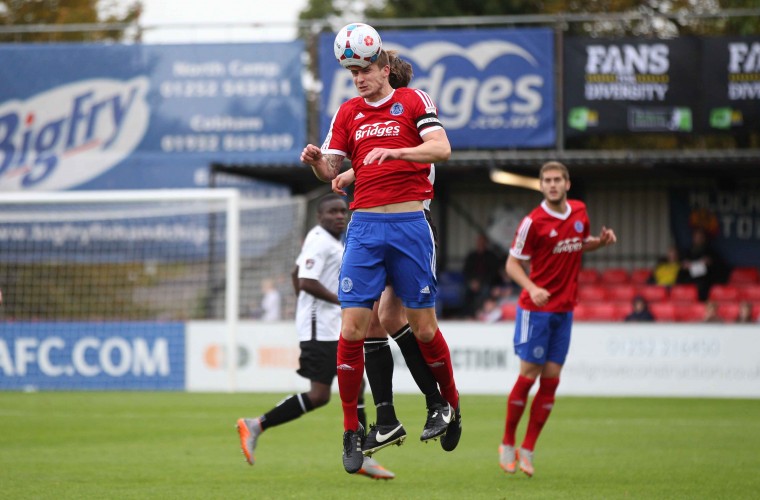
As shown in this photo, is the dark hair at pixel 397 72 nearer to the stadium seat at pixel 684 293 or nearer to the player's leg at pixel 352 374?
the player's leg at pixel 352 374

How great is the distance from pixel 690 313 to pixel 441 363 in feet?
46.7

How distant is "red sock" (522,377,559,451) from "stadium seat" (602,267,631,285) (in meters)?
13.5

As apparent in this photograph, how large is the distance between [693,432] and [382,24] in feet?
36.4

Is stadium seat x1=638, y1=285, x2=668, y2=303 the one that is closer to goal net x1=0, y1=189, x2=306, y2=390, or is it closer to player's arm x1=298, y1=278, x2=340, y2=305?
goal net x1=0, y1=189, x2=306, y2=390

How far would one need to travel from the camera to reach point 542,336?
10.5 metres

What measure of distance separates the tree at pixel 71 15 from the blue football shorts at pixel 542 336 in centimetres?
2164

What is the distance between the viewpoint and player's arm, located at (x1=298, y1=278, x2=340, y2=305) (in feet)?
35.2

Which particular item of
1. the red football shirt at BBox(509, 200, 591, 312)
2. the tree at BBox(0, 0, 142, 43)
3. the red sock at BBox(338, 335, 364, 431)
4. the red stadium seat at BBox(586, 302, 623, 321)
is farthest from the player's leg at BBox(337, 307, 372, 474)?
the tree at BBox(0, 0, 142, 43)

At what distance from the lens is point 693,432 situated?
13727 mm

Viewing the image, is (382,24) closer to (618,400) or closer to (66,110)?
(66,110)

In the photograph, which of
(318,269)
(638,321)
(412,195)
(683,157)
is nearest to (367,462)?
(318,269)

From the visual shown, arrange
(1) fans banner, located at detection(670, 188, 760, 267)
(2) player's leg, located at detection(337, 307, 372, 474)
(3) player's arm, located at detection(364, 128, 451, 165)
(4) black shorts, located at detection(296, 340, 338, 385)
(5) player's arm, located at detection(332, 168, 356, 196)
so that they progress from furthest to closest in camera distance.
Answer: (1) fans banner, located at detection(670, 188, 760, 267) → (4) black shorts, located at detection(296, 340, 338, 385) → (2) player's leg, located at detection(337, 307, 372, 474) → (5) player's arm, located at detection(332, 168, 356, 196) → (3) player's arm, located at detection(364, 128, 451, 165)

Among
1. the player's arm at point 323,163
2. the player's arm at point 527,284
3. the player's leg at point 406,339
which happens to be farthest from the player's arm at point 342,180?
the player's arm at point 527,284

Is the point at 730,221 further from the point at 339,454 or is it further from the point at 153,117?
the point at 339,454
